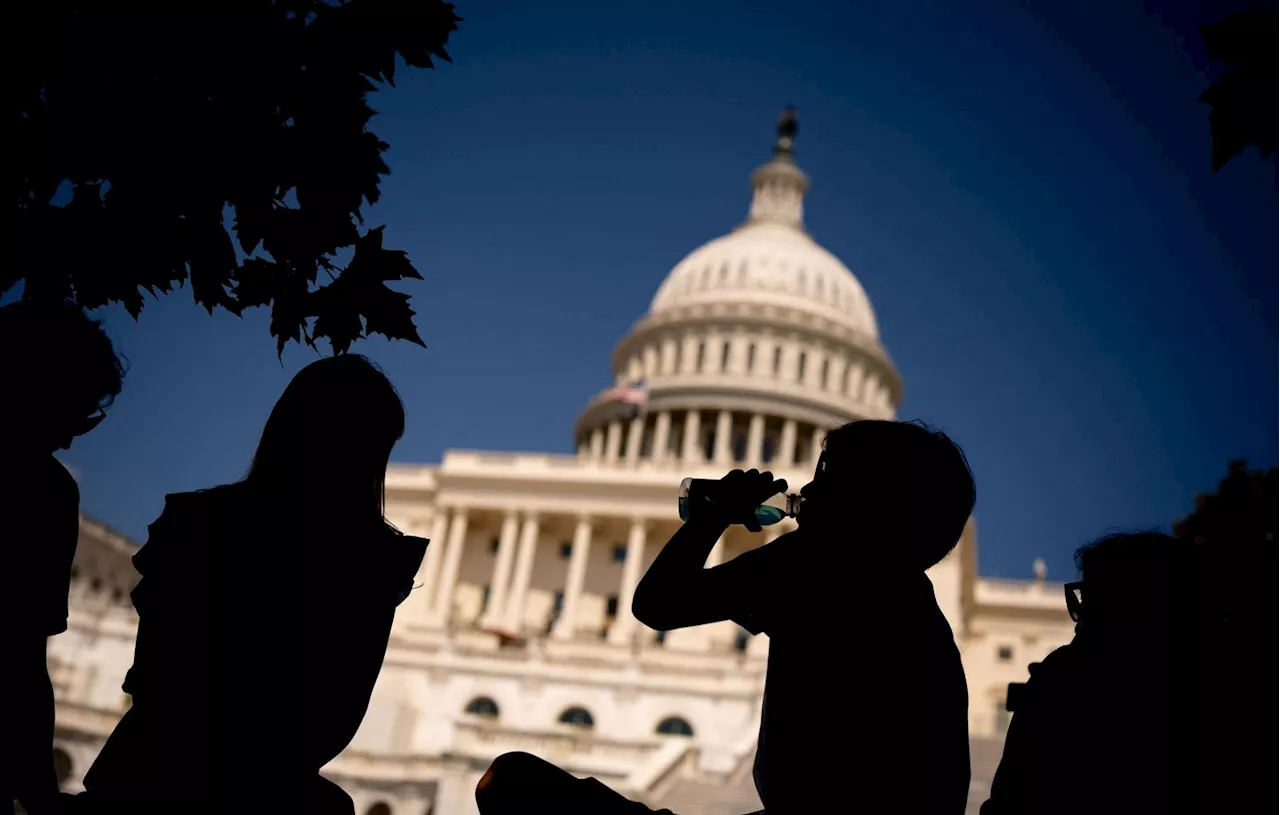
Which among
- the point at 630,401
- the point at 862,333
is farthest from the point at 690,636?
the point at 862,333

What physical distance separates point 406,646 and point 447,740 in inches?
339

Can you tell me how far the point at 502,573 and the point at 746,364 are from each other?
102ft

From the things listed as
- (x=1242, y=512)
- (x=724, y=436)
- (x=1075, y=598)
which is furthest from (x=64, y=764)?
(x=724, y=436)

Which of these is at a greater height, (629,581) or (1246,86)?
(629,581)

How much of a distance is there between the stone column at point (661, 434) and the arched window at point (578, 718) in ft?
118

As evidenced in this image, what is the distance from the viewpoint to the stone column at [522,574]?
65375 millimetres

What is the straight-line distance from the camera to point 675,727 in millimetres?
46781

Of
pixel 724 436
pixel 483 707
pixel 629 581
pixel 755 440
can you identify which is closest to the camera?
pixel 483 707

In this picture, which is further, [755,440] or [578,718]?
[755,440]

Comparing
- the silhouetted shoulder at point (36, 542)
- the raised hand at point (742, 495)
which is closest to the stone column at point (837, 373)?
the raised hand at point (742, 495)

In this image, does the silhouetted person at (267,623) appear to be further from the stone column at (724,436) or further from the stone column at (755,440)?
the stone column at (755,440)

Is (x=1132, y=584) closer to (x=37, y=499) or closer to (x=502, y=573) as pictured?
(x=37, y=499)

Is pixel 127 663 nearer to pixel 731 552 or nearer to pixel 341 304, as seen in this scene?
pixel 731 552

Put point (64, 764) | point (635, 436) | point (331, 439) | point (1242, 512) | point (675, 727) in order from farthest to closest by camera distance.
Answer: point (635, 436), point (675, 727), point (64, 764), point (1242, 512), point (331, 439)
